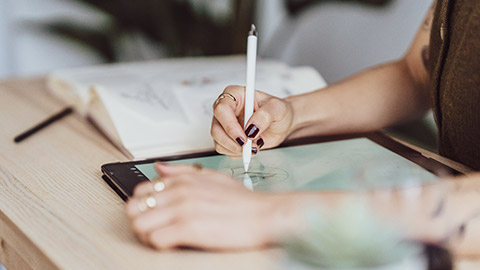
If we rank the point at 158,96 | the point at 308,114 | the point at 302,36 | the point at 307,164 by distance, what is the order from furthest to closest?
1. the point at 302,36
2. the point at 158,96
3. the point at 308,114
4. the point at 307,164

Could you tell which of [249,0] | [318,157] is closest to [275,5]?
[249,0]

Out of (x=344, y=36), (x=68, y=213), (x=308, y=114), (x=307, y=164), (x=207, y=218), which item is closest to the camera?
(x=207, y=218)

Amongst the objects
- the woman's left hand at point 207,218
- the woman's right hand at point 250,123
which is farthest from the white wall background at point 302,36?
the woman's left hand at point 207,218

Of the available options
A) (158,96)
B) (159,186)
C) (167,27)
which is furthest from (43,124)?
(167,27)

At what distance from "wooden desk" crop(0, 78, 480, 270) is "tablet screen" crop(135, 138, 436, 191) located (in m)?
0.09

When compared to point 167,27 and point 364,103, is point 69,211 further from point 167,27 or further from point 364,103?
point 167,27

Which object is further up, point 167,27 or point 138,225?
point 138,225

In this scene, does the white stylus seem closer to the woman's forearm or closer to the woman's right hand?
the woman's right hand

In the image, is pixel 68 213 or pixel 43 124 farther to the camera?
pixel 43 124

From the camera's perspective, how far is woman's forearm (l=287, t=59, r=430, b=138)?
0.89 m

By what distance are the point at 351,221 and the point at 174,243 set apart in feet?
0.58

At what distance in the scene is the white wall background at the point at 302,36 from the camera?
145 cm

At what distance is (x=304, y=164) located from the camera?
29.3 inches

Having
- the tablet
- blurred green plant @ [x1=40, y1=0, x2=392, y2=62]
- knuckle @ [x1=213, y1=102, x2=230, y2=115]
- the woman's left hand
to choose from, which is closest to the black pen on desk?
the tablet
